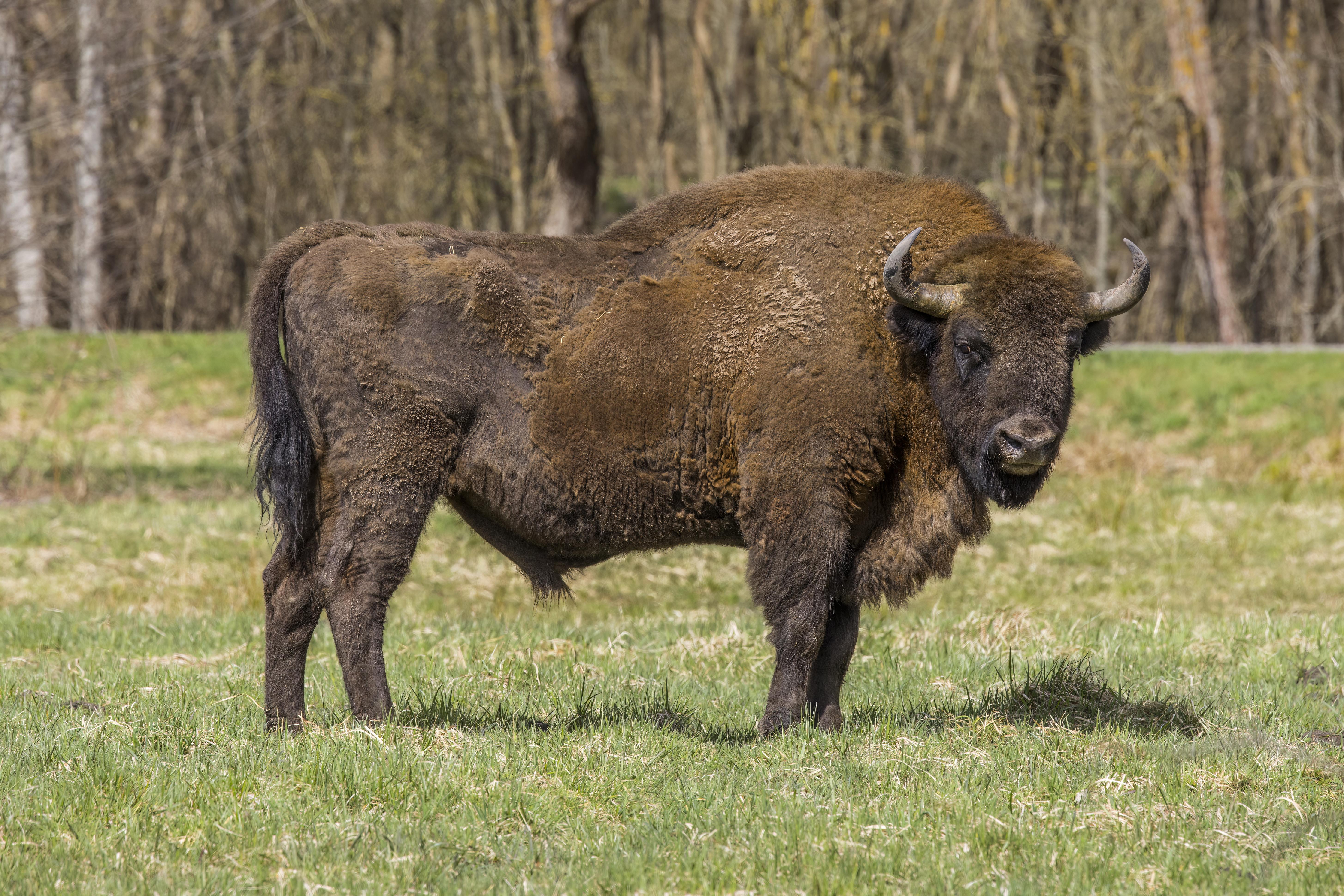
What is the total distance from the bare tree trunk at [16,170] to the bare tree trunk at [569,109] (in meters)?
6.48

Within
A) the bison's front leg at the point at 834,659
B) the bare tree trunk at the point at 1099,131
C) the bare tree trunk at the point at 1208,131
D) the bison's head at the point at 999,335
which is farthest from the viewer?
the bare tree trunk at the point at 1099,131

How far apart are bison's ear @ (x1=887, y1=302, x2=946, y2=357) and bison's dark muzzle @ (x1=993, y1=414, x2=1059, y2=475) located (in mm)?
572

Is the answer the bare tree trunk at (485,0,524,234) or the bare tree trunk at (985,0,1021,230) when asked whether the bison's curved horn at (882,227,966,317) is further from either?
the bare tree trunk at (485,0,524,234)

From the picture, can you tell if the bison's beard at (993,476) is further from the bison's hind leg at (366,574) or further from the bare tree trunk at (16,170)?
the bare tree trunk at (16,170)

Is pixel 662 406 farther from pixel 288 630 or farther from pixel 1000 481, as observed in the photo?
pixel 288 630

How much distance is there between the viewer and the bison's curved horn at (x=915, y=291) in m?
6.12

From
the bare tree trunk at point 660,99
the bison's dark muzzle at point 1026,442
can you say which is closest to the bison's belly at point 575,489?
the bison's dark muzzle at point 1026,442

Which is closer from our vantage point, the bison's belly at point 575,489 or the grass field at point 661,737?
the grass field at point 661,737

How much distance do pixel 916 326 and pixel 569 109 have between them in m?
12.8

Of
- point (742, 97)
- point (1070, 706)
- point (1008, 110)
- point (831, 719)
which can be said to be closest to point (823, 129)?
point (742, 97)

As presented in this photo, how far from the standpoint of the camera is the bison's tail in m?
6.33

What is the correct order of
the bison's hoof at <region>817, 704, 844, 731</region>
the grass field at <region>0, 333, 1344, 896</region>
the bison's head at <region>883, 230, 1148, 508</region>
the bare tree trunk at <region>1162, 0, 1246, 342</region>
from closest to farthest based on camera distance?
the grass field at <region>0, 333, 1344, 896</region> → the bison's head at <region>883, 230, 1148, 508</region> → the bison's hoof at <region>817, 704, 844, 731</region> → the bare tree trunk at <region>1162, 0, 1246, 342</region>

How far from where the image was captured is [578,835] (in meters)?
4.75

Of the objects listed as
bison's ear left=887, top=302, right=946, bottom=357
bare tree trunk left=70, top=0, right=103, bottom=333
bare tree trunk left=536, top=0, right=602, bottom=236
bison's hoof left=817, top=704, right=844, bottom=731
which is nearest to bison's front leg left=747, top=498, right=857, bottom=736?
bison's hoof left=817, top=704, right=844, bottom=731
